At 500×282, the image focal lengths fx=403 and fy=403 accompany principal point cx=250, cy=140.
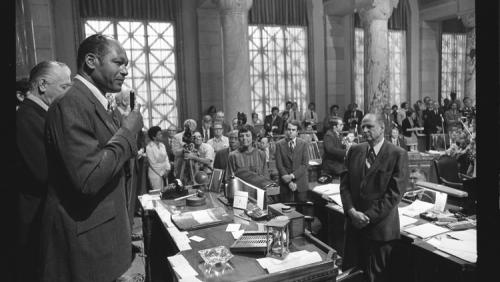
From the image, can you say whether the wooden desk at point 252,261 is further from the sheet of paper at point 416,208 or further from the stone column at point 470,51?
the stone column at point 470,51

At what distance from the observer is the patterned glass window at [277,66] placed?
1345cm

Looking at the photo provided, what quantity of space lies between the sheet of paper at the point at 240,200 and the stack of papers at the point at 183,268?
110 centimetres

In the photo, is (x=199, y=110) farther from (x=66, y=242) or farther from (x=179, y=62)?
(x=66, y=242)

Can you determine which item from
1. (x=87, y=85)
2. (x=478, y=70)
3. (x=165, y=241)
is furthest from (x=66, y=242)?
(x=165, y=241)

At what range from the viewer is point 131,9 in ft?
38.0

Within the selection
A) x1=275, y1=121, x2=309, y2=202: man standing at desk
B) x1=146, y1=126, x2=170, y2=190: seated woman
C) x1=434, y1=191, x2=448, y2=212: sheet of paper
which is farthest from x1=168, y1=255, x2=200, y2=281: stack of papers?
x1=146, y1=126, x2=170, y2=190: seated woman

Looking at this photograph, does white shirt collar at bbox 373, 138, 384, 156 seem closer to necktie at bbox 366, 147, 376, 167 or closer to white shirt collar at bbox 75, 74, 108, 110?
necktie at bbox 366, 147, 376, 167

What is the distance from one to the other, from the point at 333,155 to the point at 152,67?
7.51 meters

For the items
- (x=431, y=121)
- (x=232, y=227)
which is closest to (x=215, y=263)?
(x=232, y=227)

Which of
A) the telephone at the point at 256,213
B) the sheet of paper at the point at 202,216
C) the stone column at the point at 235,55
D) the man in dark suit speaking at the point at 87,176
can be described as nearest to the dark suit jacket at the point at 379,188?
the telephone at the point at 256,213

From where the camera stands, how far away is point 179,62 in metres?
12.3

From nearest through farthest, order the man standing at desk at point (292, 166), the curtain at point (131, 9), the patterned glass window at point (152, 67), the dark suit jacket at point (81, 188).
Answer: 1. the dark suit jacket at point (81, 188)
2. the man standing at desk at point (292, 166)
3. the curtain at point (131, 9)
4. the patterned glass window at point (152, 67)

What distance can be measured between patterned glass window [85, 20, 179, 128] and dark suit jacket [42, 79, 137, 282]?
1060 centimetres

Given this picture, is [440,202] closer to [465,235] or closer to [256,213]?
[465,235]
